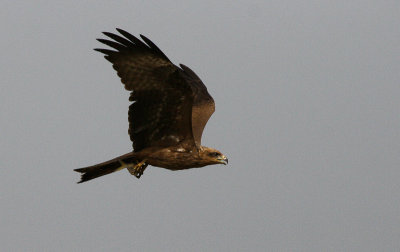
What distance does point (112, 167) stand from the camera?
1135 cm

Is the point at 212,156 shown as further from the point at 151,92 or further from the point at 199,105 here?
the point at 199,105

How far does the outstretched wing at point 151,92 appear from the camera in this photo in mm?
10750

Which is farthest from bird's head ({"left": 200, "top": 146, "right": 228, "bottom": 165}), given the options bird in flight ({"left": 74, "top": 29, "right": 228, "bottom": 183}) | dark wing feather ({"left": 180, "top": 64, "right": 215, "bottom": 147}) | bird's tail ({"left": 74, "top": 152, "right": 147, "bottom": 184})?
bird's tail ({"left": 74, "top": 152, "right": 147, "bottom": 184})

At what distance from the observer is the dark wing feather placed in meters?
12.0

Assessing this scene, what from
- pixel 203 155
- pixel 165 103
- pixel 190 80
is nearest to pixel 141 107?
pixel 165 103

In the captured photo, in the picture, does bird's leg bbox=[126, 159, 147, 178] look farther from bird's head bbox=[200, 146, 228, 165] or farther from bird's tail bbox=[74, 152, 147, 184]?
bird's head bbox=[200, 146, 228, 165]

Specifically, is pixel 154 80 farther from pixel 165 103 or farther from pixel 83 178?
pixel 83 178

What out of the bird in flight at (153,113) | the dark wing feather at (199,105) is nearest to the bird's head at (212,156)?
the bird in flight at (153,113)

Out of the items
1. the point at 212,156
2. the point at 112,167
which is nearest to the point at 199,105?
the point at 212,156

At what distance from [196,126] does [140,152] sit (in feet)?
3.63

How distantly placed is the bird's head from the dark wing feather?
244mm

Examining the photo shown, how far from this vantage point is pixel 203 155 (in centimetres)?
1115

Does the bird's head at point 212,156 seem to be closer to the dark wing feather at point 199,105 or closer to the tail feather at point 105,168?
the dark wing feather at point 199,105

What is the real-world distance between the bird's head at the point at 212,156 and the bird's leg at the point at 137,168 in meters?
0.79
